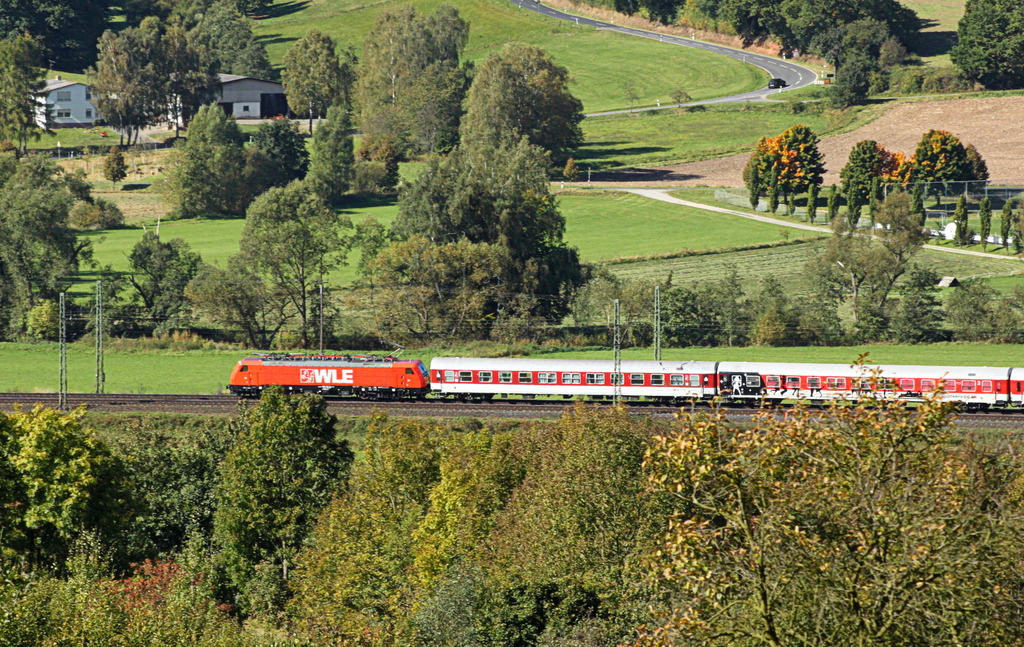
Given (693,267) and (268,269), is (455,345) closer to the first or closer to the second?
(268,269)

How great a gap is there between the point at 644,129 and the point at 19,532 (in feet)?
412

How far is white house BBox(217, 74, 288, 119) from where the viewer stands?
542ft

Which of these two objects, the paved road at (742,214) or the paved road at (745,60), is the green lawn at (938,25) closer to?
the paved road at (745,60)

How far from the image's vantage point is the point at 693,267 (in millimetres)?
102750

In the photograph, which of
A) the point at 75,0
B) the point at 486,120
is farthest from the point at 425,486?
the point at 75,0

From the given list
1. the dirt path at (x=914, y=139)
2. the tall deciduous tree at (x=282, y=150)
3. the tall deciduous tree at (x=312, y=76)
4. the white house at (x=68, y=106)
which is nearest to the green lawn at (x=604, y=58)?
the tall deciduous tree at (x=312, y=76)

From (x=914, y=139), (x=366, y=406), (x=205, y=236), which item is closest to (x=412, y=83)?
(x=205, y=236)

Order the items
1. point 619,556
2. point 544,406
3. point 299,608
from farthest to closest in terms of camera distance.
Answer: point 544,406 → point 299,608 → point 619,556

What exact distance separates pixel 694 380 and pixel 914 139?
8286 cm

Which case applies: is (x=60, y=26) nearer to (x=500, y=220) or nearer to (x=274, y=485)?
(x=500, y=220)

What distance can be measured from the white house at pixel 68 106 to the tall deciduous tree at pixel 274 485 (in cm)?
12438

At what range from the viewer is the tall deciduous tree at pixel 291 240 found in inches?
3541

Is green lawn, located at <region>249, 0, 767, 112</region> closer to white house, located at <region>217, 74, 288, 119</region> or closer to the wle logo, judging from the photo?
white house, located at <region>217, 74, 288, 119</region>

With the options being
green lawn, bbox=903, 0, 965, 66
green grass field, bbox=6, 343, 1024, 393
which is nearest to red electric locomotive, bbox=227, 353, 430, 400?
green grass field, bbox=6, 343, 1024, 393
